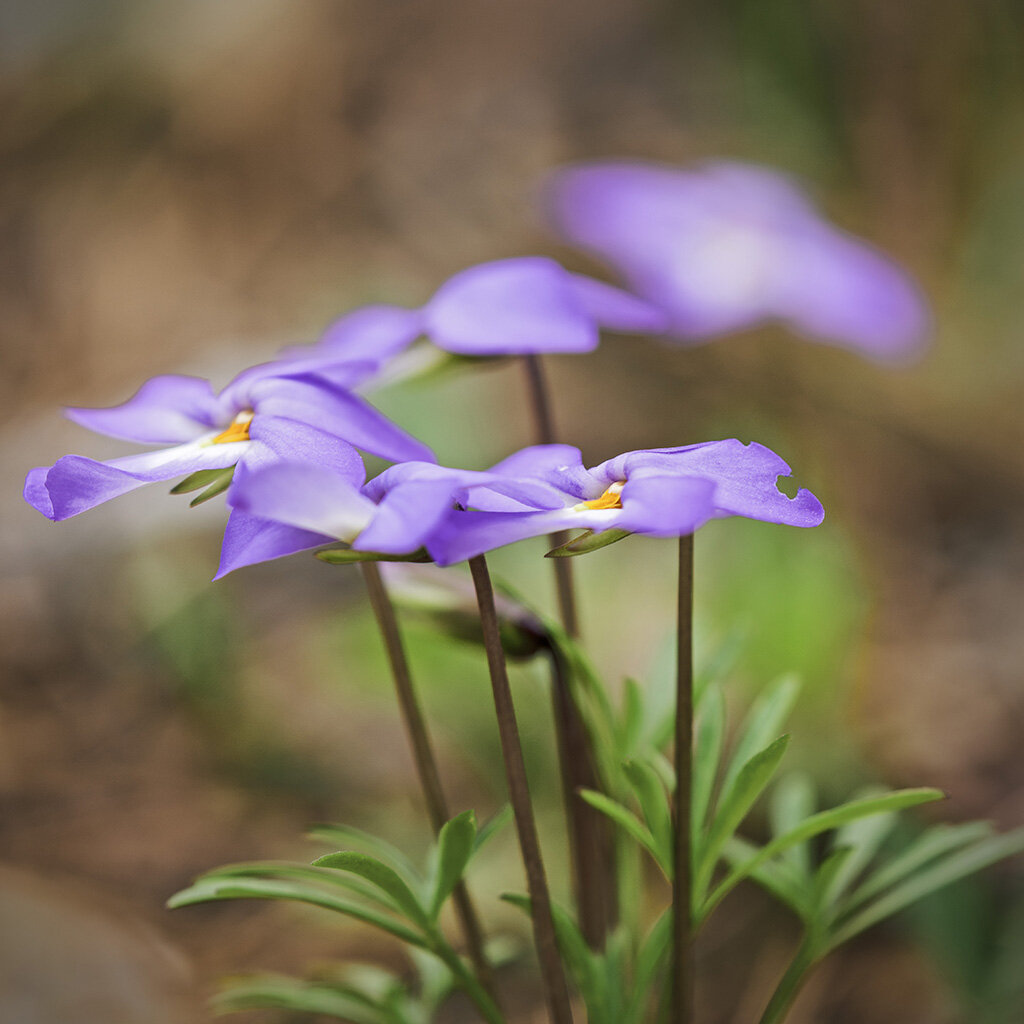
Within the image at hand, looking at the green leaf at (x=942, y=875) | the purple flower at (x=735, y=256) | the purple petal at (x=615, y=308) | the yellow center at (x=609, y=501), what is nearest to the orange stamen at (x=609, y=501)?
the yellow center at (x=609, y=501)

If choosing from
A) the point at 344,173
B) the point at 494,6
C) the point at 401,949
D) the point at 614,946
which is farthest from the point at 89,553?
the point at 494,6

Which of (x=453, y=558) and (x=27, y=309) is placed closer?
(x=453, y=558)

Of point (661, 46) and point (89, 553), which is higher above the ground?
point (661, 46)

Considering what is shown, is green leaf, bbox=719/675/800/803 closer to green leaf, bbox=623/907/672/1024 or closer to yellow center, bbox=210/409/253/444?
green leaf, bbox=623/907/672/1024

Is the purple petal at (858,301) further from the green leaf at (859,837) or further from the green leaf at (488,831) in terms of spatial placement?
the green leaf at (488,831)

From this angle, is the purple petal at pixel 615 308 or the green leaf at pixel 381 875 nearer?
the green leaf at pixel 381 875

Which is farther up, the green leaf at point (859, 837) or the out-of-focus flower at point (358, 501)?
the out-of-focus flower at point (358, 501)

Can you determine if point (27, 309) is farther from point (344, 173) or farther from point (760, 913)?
point (760, 913)
